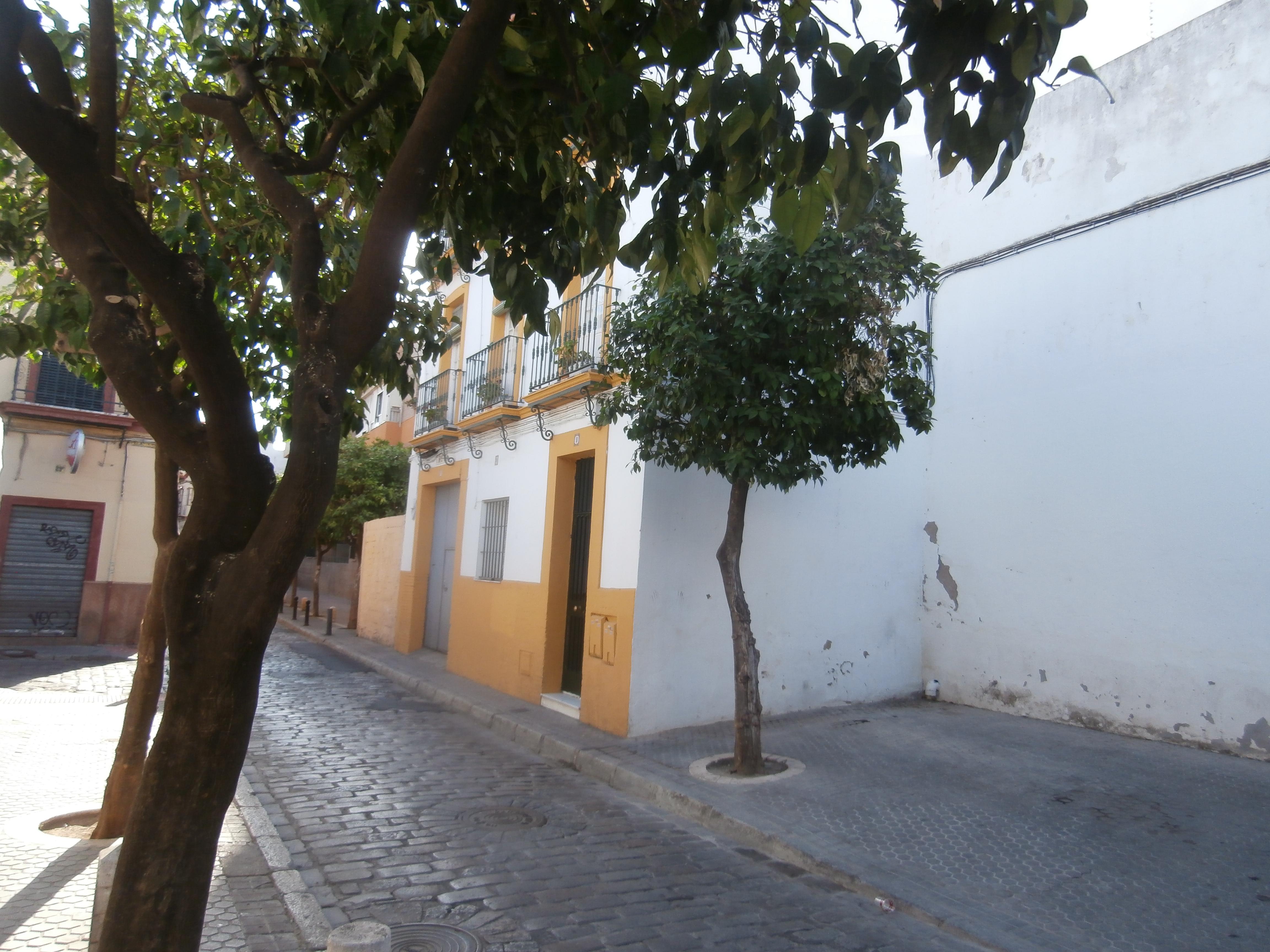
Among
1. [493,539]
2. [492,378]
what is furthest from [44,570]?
[492,378]

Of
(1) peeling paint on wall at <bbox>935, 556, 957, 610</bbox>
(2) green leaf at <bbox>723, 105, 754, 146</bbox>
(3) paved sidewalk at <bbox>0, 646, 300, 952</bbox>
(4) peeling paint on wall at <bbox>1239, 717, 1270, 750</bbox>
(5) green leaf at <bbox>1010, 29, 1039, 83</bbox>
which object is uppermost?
(5) green leaf at <bbox>1010, 29, 1039, 83</bbox>

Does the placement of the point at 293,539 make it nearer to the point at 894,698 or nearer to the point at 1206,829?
the point at 1206,829

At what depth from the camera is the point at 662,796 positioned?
7051mm

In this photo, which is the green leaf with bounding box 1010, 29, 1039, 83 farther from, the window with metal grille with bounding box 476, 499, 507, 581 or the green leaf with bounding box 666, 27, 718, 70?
the window with metal grille with bounding box 476, 499, 507, 581

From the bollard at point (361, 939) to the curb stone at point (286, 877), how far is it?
796 millimetres

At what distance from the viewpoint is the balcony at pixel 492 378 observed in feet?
41.6

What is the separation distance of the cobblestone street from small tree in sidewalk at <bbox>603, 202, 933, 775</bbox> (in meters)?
1.65

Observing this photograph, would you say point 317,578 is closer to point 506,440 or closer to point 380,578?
point 380,578

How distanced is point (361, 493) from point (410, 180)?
20.2 m

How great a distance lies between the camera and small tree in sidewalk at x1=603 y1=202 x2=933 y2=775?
727 cm

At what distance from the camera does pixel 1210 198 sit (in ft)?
27.8

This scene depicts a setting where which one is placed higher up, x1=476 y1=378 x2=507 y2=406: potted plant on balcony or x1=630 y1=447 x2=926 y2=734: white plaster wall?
x1=476 y1=378 x2=507 y2=406: potted plant on balcony

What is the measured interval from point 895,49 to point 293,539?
7.63 ft

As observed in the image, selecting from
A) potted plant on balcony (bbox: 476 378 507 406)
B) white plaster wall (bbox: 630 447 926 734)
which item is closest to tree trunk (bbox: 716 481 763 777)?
white plaster wall (bbox: 630 447 926 734)
